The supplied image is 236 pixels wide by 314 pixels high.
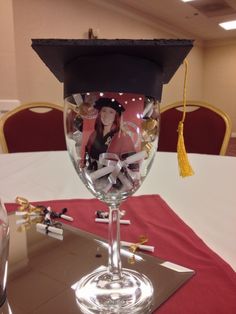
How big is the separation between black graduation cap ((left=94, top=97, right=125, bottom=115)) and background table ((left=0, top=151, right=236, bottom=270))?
293 millimetres

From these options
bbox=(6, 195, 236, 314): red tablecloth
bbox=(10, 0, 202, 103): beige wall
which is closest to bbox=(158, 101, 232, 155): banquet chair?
bbox=(6, 195, 236, 314): red tablecloth

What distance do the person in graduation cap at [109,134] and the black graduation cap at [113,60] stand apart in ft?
0.08

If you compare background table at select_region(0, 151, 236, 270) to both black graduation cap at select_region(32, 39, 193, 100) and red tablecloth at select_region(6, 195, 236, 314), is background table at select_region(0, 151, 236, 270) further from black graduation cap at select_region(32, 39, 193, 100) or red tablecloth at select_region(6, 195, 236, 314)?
black graduation cap at select_region(32, 39, 193, 100)

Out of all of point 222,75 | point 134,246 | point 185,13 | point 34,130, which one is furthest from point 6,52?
point 222,75

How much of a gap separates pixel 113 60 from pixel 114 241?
221 millimetres

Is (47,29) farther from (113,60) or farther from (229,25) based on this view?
(229,25)

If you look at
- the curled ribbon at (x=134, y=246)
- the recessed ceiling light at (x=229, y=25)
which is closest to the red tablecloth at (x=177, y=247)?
the curled ribbon at (x=134, y=246)

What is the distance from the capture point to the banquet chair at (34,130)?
4.94 ft

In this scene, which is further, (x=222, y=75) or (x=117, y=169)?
(x=222, y=75)

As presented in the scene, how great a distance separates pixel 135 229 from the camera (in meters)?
0.60

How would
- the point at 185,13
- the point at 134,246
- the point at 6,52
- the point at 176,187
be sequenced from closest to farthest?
the point at 134,246 < the point at 176,187 < the point at 6,52 < the point at 185,13

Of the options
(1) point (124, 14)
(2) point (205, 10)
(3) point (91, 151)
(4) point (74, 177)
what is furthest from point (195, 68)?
(3) point (91, 151)

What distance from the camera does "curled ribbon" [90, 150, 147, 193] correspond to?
1.19 ft

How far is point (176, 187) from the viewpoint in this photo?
84 cm
